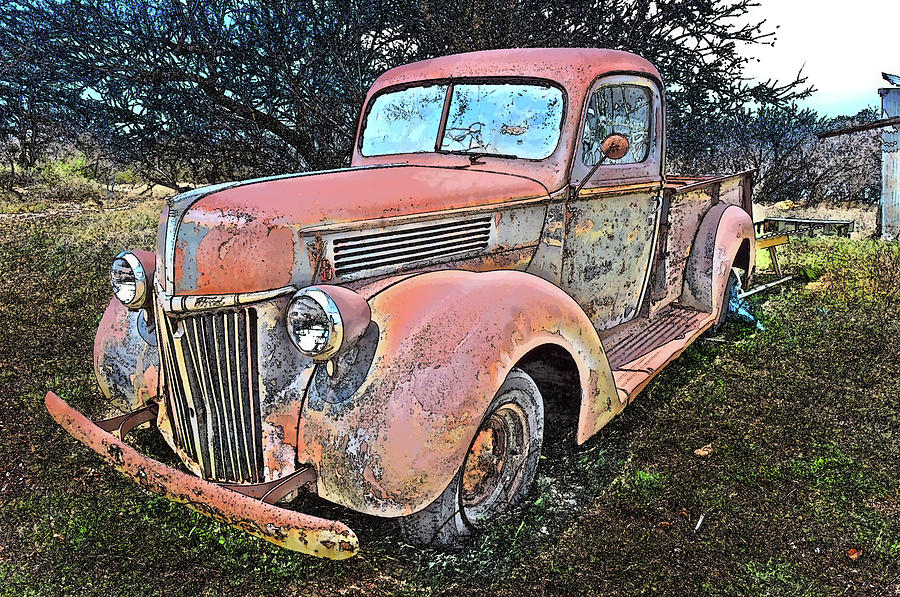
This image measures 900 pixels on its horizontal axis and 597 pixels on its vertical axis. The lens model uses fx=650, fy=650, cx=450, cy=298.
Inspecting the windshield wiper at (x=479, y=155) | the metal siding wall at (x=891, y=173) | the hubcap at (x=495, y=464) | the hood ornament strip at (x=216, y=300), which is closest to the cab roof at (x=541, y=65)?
the windshield wiper at (x=479, y=155)

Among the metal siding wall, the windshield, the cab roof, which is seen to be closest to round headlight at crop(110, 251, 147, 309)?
the windshield

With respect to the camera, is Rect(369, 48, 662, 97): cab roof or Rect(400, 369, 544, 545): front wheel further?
Rect(369, 48, 662, 97): cab roof

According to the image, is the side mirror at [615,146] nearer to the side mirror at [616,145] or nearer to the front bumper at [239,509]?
the side mirror at [616,145]

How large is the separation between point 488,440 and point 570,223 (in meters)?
1.34

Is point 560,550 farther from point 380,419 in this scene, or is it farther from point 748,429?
point 748,429

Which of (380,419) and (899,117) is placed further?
(899,117)

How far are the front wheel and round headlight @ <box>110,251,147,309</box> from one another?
1476mm

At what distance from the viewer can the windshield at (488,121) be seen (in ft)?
11.4

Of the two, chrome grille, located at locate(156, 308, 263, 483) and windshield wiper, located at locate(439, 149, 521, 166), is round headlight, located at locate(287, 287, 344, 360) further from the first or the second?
windshield wiper, located at locate(439, 149, 521, 166)

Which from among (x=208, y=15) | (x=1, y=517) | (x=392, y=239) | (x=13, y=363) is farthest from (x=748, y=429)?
(x=208, y=15)

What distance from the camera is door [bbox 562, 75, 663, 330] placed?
3570 millimetres

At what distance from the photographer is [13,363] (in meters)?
4.88

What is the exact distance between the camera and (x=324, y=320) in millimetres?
2230

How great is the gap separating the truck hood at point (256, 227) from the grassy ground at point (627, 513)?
45.8 inches
